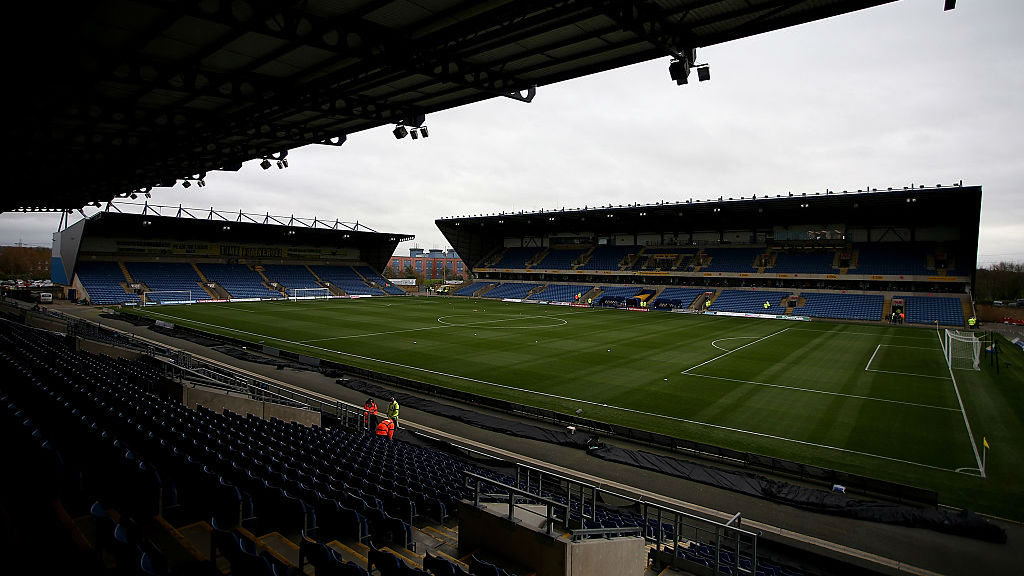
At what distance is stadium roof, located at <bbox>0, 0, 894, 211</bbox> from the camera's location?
839cm

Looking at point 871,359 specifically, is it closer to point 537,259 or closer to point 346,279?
point 537,259

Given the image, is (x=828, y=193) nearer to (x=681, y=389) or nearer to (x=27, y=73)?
(x=681, y=389)

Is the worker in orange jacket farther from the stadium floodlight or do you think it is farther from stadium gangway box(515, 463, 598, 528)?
the stadium floodlight

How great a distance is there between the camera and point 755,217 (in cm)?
5941

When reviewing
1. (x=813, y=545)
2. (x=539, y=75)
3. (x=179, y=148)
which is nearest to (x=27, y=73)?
(x=179, y=148)

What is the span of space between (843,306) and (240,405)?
179ft

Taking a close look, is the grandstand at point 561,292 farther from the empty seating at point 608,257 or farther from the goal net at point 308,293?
the goal net at point 308,293

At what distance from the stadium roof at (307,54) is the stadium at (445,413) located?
0.28 ft

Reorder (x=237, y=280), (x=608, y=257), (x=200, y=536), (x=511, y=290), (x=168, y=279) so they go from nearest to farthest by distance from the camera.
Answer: (x=200, y=536) < (x=168, y=279) < (x=237, y=280) < (x=608, y=257) < (x=511, y=290)

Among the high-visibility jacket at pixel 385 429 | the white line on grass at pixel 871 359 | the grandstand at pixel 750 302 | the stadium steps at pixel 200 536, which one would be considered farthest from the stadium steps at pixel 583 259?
the stadium steps at pixel 200 536

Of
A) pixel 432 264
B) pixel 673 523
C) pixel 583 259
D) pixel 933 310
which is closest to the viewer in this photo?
pixel 673 523

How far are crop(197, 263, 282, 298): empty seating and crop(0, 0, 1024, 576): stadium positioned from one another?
73.4 feet

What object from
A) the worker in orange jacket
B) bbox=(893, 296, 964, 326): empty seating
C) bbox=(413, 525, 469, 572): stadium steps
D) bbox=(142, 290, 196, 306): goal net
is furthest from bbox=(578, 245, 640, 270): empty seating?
bbox=(413, 525, 469, 572): stadium steps

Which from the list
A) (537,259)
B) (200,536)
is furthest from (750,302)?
(200,536)
